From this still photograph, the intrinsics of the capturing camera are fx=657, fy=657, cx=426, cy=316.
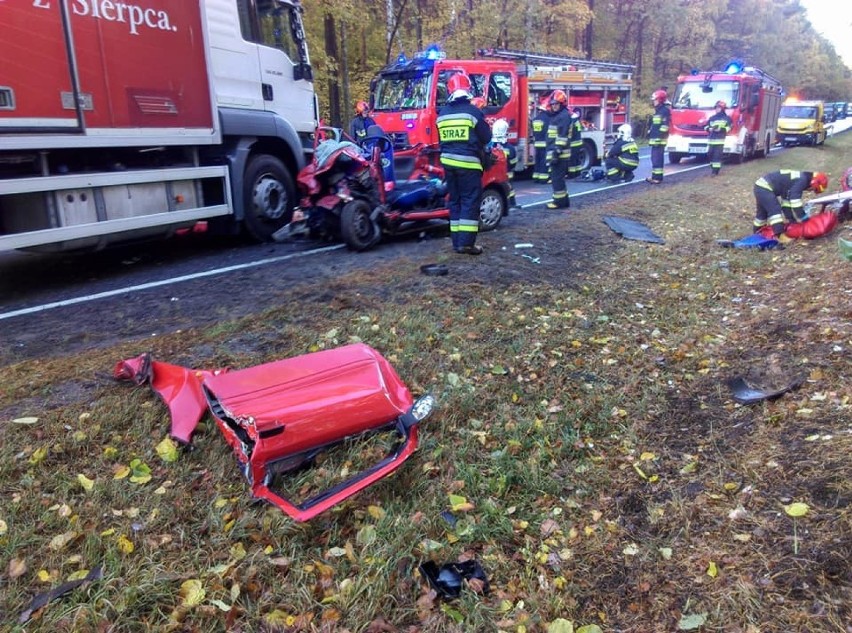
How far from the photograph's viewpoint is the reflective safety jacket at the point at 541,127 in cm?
1166

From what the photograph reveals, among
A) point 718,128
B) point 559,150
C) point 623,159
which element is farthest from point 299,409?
point 718,128

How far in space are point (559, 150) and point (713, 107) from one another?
10.6m

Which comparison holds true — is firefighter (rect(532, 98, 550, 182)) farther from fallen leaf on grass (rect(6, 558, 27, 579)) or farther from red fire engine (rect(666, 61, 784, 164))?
fallen leaf on grass (rect(6, 558, 27, 579))

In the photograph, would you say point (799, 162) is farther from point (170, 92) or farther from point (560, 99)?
point (170, 92)

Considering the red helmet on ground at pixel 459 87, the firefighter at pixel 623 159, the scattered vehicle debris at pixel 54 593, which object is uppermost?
the red helmet on ground at pixel 459 87

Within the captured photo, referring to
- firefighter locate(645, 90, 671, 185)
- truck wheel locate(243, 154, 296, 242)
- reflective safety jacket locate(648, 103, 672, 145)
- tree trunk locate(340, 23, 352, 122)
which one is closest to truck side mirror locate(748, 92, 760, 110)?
reflective safety jacket locate(648, 103, 672, 145)

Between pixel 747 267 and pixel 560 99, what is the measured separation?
5.02 m

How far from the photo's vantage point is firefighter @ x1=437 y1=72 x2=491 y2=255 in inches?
270

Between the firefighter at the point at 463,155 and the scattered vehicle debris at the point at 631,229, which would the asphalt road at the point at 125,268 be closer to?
the firefighter at the point at 463,155

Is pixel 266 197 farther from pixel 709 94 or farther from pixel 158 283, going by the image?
pixel 709 94

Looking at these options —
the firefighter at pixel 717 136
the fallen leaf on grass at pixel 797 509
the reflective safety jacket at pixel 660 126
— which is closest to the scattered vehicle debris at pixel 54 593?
the fallen leaf on grass at pixel 797 509

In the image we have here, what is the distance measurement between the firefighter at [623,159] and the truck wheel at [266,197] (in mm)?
9347

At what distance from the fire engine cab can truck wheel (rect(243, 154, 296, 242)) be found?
483 centimetres

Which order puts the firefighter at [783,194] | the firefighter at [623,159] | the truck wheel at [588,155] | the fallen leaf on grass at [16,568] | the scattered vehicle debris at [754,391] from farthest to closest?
the truck wheel at [588,155] < the firefighter at [623,159] < the firefighter at [783,194] < the scattered vehicle debris at [754,391] < the fallen leaf on grass at [16,568]
